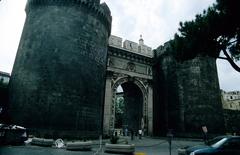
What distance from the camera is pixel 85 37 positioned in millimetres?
16922

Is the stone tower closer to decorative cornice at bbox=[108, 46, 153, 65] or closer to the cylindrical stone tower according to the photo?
decorative cornice at bbox=[108, 46, 153, 65]

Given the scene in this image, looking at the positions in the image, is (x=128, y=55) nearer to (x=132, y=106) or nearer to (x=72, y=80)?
(x=132, y=106)

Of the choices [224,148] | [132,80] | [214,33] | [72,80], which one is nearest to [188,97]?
[132,80]

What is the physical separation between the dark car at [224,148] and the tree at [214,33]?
5.64 meters

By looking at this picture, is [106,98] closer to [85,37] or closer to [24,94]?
[85,37]

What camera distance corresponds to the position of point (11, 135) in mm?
11344

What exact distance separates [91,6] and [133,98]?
1169 centimetres

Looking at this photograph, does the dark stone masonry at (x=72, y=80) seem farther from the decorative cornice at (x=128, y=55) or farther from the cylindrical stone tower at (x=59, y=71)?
the decorative cornice at (x=128, y=55)

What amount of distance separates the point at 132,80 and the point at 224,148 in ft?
51.8

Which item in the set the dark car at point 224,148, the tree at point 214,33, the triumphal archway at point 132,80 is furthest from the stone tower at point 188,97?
the dark car at point 224,148

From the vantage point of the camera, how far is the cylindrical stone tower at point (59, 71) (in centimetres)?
1430

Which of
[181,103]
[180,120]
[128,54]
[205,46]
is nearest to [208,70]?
[181,103]

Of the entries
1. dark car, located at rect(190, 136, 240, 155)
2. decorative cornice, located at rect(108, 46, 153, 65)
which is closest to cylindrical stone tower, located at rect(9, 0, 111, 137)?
decorative cornice, located at rect(108, 46, 153, 65)

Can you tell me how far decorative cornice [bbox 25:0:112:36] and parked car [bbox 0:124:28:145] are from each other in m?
10.7
